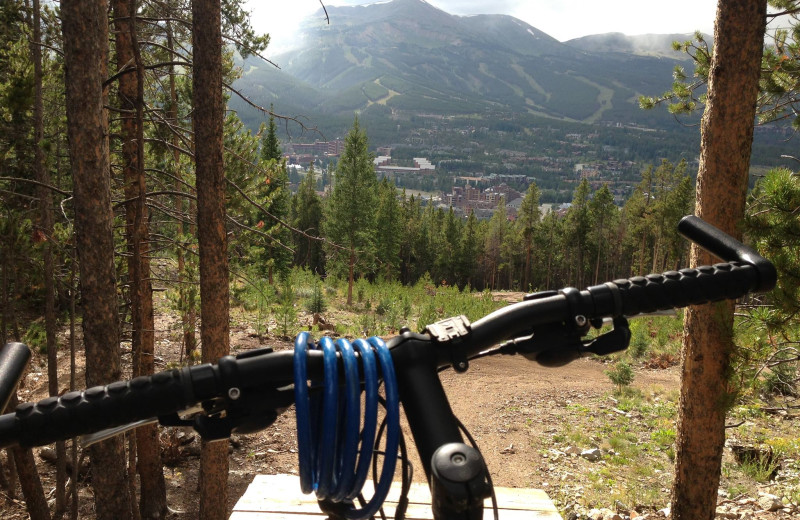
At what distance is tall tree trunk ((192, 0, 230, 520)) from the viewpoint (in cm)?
503

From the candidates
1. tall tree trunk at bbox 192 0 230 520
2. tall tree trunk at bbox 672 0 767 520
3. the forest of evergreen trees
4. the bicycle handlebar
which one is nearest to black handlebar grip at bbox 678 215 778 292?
the bicycle handlebar

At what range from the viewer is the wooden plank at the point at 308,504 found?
3.14m

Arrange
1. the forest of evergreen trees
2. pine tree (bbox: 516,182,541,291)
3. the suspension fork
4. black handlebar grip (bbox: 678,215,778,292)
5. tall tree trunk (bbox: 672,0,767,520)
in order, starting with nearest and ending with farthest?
the suspension fork
black handlebar grip (bbox: 678,215,778,292)
tall tree trunk (bbox: 672,0,767,520)
the forest of evergreen trees
pine tree (bbox: 516,182,541,291)

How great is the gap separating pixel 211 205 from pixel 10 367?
15.1 ft

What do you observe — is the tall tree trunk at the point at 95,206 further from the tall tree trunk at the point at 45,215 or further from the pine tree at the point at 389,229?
the pine tree at the point at 389,229

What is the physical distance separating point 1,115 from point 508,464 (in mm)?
9078

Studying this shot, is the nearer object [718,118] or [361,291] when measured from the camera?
[718,118]

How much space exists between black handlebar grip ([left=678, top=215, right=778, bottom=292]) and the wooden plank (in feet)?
7.38

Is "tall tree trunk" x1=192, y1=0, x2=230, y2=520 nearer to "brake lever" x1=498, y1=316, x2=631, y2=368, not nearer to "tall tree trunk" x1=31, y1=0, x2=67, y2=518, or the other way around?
"tall tree trunk" x1=31, y1=0, x2=67, y2=518

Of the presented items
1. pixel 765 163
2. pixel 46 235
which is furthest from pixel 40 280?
pixel 765 163

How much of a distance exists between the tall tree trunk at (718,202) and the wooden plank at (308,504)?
171 centimetres

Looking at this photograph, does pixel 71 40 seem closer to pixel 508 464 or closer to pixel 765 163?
pixel 508 464

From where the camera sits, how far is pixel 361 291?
25516mm

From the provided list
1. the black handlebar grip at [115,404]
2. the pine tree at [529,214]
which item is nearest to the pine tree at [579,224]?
the pine tree at [529,214]
